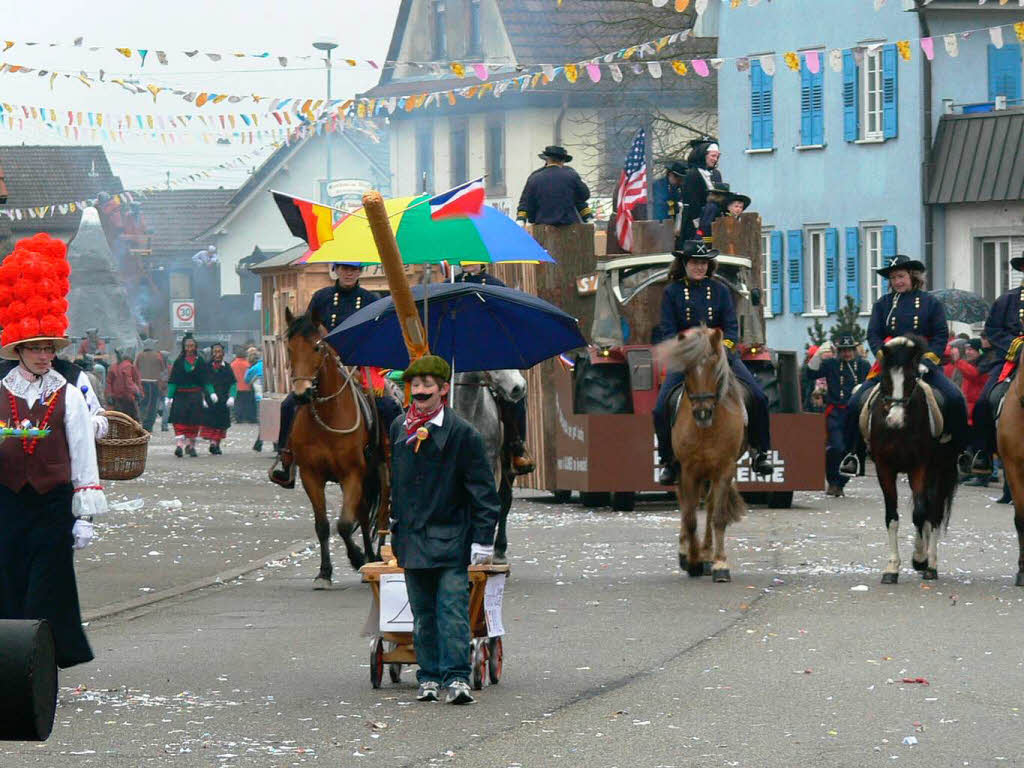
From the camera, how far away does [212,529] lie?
70.3 ft

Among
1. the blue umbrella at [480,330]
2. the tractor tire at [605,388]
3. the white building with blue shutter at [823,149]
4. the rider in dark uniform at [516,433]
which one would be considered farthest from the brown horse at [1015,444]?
the white building with blue shutter at [823,149]

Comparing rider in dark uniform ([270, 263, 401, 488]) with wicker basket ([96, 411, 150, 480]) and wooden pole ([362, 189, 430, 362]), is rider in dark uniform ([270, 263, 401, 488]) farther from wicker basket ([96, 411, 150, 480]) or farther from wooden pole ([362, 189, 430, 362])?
wooden pole ([362, 189, 430, 362])

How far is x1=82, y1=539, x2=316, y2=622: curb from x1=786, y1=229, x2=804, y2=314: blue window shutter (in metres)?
28.5

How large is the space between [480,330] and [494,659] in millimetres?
2719

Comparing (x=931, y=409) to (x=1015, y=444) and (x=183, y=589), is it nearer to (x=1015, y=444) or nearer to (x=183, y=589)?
(x=1015, y=444)

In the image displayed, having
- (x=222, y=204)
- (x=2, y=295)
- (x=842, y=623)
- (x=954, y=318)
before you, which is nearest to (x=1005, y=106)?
(x=954, y=318)

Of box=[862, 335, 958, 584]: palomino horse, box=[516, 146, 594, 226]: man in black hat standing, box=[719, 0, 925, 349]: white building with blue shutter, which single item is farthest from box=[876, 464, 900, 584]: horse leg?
box=[719, 0, 925, 349]: white building with blue shutter

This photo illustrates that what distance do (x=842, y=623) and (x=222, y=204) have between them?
298 ft

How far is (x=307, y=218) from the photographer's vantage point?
12.6 m

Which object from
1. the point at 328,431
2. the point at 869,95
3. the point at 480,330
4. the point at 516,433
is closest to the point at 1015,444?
the point at 516,433

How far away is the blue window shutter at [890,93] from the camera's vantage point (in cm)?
4291

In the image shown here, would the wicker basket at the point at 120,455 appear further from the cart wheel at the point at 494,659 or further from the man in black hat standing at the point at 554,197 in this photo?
the man in black hat standing at the point at 554,197

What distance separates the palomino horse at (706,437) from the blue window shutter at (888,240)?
27981 mm

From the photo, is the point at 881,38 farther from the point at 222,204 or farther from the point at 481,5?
the point at 222,204
